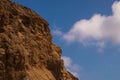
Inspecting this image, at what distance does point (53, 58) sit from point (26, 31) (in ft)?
17.3

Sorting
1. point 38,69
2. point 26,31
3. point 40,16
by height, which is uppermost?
point 40,16

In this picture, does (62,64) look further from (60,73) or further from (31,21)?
(31,21)

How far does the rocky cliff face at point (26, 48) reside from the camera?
5366 cm

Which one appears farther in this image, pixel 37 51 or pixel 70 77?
pixel 70 77

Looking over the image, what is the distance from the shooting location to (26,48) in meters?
56.9

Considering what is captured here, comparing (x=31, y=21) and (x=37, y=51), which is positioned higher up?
(x=31, y=21)

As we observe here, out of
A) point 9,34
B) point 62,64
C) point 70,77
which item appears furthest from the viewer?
point 70,77

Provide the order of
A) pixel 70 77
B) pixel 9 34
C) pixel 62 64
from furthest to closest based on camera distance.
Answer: pixel 70 77
pixel 62 64
pixel 9 34

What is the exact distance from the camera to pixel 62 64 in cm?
6044

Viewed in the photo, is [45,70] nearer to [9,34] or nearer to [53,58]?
[53,58]

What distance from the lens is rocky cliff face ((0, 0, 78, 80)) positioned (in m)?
53.7

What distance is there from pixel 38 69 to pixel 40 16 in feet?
30.5

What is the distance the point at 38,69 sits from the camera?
5775 centimetres

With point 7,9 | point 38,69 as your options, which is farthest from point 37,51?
point 7,9
